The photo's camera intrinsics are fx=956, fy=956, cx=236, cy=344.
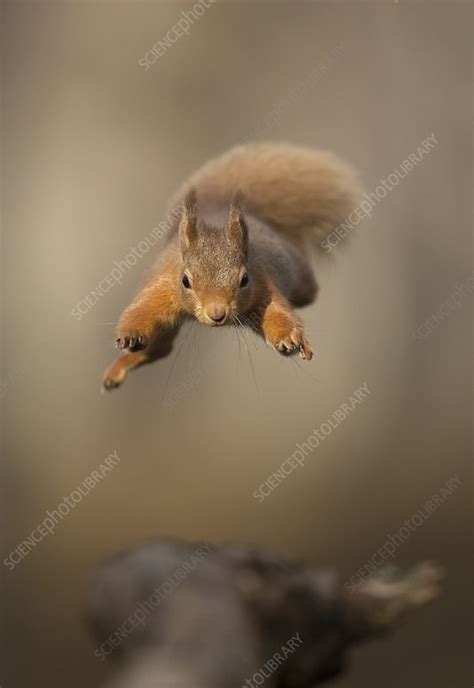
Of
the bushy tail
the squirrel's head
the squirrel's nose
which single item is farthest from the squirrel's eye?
the bushy tail

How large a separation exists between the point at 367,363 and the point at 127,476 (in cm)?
230

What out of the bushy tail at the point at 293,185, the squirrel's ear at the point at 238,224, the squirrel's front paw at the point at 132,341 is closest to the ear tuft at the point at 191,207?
the squirrel's ear at the point at 238,224

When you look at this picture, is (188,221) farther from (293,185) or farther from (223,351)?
(223,351)

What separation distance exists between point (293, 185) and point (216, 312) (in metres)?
1.17

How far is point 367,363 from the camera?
27.5 feet

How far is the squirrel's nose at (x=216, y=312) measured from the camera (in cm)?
266

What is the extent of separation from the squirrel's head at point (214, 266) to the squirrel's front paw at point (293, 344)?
177 mm

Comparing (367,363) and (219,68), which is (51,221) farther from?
(367,363)

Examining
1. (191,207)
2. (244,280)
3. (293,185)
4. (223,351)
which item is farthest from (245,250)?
(223,351)

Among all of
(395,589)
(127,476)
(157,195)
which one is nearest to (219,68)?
(157,195)

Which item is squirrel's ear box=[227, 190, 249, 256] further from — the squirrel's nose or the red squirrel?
the squirrel's nose

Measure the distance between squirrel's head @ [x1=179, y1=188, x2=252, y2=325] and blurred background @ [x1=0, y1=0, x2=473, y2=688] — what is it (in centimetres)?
437

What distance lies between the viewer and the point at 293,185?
12.0 ft

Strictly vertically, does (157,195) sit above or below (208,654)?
above
